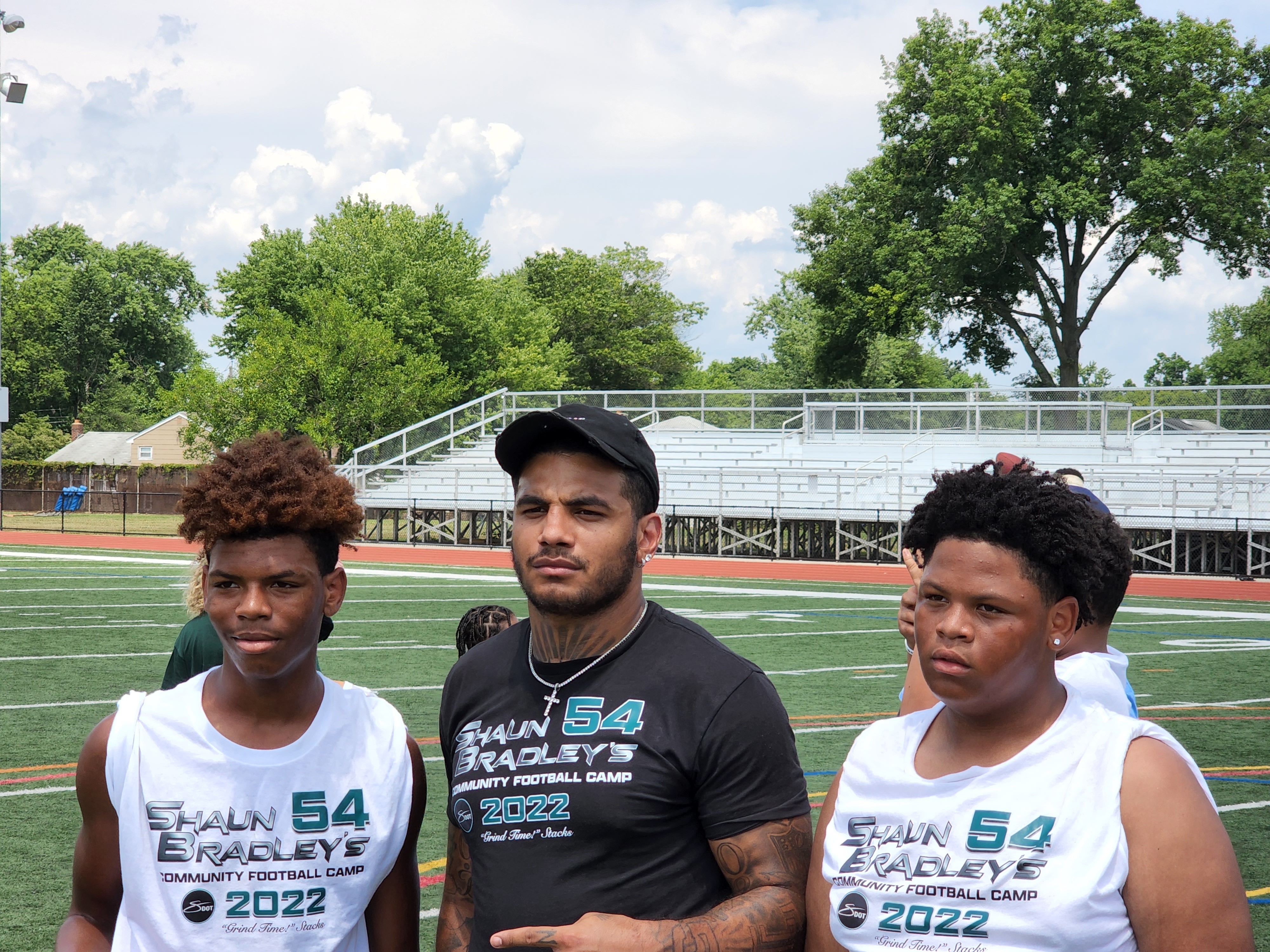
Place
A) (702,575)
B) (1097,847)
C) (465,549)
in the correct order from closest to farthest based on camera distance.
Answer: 1. (1097,847)
2. (702,575)
3. (465,549)

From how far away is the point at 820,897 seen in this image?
2.24 metres

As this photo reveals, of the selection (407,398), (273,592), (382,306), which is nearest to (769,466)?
(407,398)

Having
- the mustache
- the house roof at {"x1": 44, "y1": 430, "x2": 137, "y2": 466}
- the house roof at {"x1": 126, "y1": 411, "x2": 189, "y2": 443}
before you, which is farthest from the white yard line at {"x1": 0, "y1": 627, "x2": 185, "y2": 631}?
the house roof at {"x1": 44, "y1": 430, "x2": 137, "y2": 466}

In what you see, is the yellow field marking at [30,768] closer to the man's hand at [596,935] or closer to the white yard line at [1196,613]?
the man's hand at [596,935]

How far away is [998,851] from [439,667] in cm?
1018

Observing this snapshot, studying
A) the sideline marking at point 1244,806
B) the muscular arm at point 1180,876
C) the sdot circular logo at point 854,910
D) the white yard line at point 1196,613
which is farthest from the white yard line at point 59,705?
the white yard line at point 1196,613

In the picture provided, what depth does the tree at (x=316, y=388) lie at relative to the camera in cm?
4372

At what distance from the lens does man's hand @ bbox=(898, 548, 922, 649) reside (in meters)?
3.00

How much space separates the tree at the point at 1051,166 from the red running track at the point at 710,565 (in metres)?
20.0

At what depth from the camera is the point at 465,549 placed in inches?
1207

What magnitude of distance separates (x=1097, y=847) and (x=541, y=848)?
0.94 meters

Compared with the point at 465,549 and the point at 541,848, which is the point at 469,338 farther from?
the point at 541,848

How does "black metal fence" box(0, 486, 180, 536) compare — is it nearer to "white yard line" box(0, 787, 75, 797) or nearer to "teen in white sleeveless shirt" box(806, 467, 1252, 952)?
"white yard line" box(0, 787, 75, 797)

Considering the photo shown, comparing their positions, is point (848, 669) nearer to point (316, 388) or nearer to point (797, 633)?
point (797, 633)
